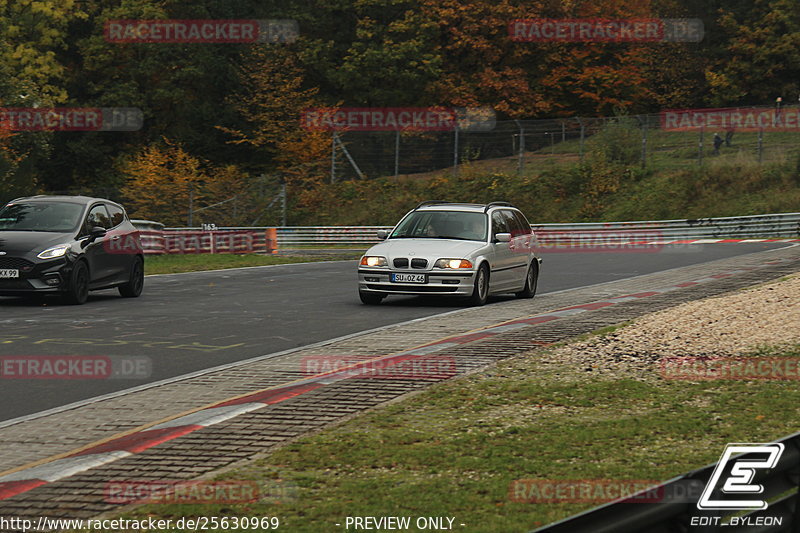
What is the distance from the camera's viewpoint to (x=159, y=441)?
7.31 meters

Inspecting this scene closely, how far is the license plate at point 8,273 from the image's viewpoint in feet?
57.1

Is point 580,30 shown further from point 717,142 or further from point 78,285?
point 78,285

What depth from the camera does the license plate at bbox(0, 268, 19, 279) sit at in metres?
17.4

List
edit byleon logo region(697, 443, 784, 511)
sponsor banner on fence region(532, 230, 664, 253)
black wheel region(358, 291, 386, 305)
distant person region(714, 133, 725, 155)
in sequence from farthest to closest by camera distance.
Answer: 1. distant person region(714, 133, 725, 155)
2. sponsor banner on fence region(532, 230, 664, 253)
3. black wheel region(358, 291, 386, 305)
4. edit byleon logo region(697, 443, 784, 511)

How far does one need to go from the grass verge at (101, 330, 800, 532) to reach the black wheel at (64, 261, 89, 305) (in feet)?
33.2

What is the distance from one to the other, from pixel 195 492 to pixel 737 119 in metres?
50.1

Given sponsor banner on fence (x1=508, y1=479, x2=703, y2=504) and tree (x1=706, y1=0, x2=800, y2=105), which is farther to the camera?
tree (x1=706, y1=0, x2=800, y2=105)

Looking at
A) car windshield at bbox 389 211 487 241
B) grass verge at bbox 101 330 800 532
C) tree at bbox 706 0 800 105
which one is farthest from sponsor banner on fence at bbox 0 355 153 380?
tree at bbox 706 0 800 105

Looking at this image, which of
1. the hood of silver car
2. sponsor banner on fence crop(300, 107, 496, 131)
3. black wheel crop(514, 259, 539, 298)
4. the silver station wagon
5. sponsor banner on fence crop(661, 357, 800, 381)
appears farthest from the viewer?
sponsor banner on fence crop(300, 107, 496, 131)

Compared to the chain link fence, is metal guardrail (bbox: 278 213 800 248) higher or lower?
lower

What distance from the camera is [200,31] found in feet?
210

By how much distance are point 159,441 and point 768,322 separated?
26.5ft

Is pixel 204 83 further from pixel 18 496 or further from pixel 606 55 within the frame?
pixel 18 496

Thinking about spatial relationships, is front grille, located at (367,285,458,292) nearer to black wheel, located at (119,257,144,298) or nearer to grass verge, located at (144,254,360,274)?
black wheel, located at (119,257,144,298)
